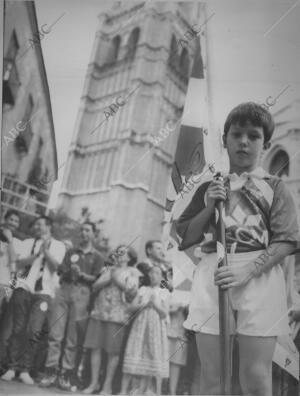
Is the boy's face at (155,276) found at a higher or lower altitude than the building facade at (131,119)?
lower

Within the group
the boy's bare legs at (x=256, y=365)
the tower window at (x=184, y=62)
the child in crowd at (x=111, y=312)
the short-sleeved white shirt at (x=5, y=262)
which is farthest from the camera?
the tower window at (x=184, y=62)

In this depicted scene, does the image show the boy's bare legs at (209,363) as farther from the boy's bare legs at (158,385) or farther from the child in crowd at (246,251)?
the boy's bare legs at (158,385)

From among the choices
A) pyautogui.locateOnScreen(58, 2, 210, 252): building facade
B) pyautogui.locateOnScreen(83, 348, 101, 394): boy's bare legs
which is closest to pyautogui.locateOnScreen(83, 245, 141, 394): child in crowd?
pyautogui.locateOnScreen(83, 348, 101, 394): boy's bare legs

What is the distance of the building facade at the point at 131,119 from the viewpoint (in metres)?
1.94

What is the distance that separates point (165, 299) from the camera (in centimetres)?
182

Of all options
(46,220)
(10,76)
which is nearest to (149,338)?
(46,220)

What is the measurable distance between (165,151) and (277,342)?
3.16 feet

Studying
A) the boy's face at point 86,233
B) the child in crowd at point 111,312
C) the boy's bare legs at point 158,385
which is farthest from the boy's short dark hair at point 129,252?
the boy's bare legs at point 158,385

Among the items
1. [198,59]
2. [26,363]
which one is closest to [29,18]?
[198,59]

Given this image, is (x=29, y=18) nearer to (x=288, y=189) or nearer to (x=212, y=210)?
(x=212, y=210)

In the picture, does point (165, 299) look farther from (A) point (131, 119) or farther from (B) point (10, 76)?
(B) point (10, 76)

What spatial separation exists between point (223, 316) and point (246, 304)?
0.36 feet

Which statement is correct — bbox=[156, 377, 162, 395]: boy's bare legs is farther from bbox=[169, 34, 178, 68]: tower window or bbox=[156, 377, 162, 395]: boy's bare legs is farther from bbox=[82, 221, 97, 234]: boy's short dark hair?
bbox=[169, 34, 178, 68]: tower window

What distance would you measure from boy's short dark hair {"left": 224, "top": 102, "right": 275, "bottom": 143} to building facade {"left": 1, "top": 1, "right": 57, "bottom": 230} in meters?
0.85
